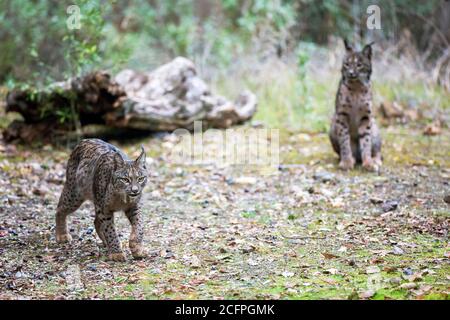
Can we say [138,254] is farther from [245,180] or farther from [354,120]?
[354,120]

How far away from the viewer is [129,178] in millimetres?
6430

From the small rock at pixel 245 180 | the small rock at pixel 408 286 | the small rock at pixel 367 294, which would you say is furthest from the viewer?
the small rock at pixel 245 180

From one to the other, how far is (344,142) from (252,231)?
3.05 m

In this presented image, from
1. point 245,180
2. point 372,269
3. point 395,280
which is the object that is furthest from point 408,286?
point 245,180

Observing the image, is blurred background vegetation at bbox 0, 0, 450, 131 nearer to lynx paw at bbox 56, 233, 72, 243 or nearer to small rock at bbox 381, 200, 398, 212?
lynx paw at bbox 56, 233, 72, 243

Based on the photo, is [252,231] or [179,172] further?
[179,172]

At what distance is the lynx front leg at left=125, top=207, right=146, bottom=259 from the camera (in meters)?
6.53

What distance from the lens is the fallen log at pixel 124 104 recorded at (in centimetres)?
1055

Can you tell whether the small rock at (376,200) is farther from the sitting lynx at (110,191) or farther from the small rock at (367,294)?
the sitting lynx at (110,191)

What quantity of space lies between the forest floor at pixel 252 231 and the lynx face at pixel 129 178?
680 millimetres

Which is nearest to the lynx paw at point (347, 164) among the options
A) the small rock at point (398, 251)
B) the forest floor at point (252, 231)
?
the forest floor at point (252, 231)

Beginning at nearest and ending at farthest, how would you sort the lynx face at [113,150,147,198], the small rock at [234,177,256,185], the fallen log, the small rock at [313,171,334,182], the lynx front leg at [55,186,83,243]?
the lynx face at [113,150,147,198] → the lynx front leg at [55,186,83,243] → the small rock at [313,171,334,182] → the small rock at [234,177,256,185] → the fallen log

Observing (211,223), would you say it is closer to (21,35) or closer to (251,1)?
(21,35)

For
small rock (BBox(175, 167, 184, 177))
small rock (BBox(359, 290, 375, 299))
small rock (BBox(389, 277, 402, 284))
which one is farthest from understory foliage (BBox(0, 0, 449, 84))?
small rock (BBox(359, 290, 375, 299))
